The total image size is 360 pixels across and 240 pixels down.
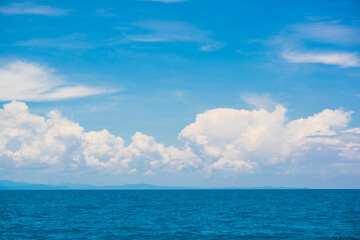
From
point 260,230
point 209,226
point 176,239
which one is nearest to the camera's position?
point 176,239

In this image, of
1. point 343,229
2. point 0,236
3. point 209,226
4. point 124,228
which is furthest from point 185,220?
point 0,236

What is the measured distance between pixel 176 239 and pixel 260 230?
15389 millimetres

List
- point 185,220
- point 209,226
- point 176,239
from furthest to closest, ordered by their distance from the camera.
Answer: point 185,220, point 209,226, point 176,239

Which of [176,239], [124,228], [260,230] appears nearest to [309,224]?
[260,230]

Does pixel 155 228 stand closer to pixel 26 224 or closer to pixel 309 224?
pixel 26 224

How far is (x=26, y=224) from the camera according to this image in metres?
56.2

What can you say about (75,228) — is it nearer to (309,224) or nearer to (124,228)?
(124,228)

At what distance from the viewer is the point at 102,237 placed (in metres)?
45.8

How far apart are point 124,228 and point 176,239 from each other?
41.7ft

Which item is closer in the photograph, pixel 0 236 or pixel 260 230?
pixel 0 236

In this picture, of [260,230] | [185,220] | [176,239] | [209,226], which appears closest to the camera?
[176,239]

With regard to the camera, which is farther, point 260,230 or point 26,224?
→ point 26,224

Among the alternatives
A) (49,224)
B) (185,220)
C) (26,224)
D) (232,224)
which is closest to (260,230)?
(232,224)

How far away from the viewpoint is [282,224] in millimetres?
57156
